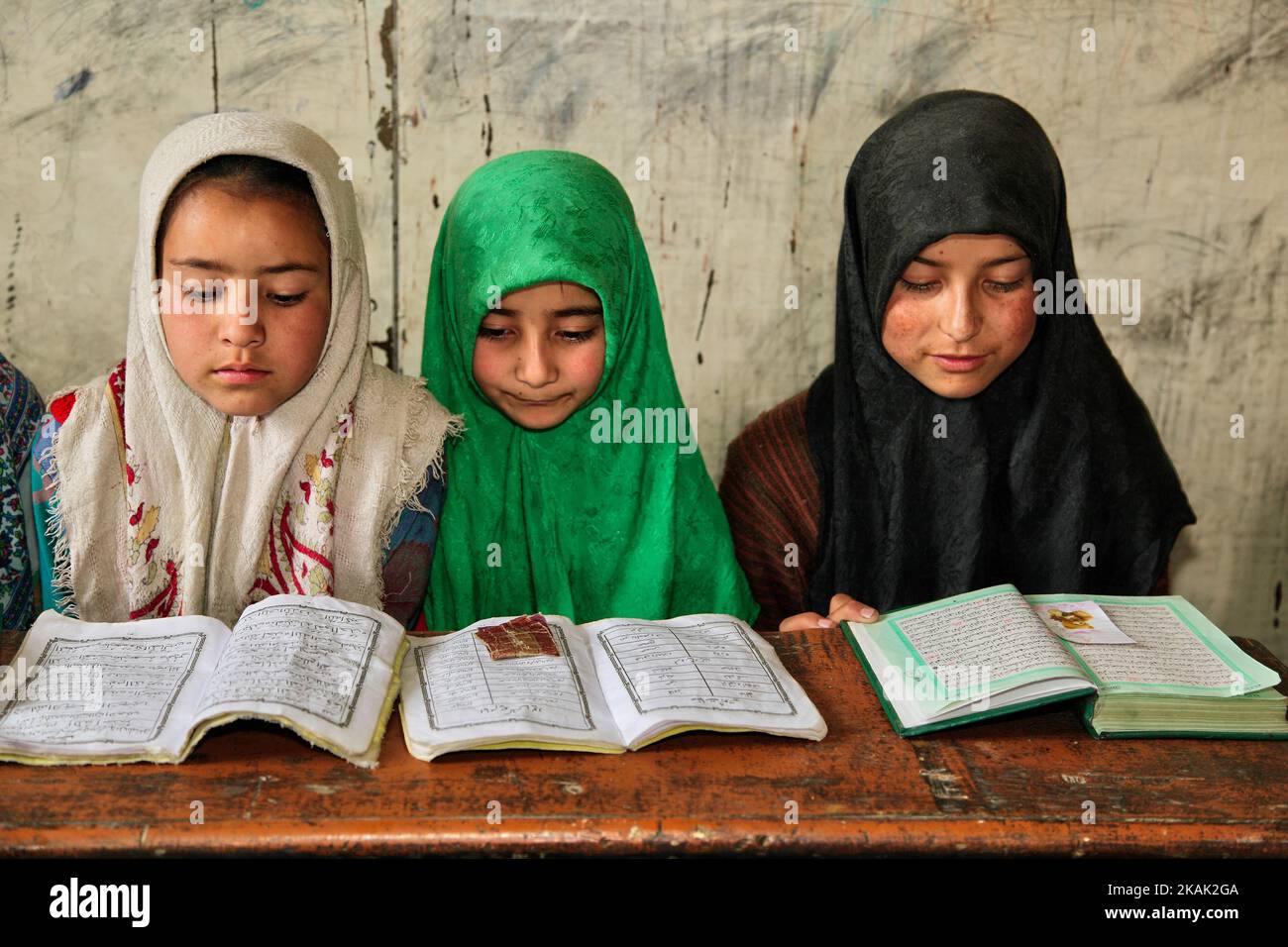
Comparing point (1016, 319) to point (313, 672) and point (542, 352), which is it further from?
point (313, 672)

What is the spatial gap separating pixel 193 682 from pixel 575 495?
89 cm

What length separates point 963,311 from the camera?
6.77 feet

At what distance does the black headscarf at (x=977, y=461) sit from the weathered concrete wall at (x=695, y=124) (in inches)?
25.4

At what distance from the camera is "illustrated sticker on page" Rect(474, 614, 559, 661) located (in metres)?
1.63

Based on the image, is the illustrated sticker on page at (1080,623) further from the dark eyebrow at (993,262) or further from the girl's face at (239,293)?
the girl's face at (239,293)

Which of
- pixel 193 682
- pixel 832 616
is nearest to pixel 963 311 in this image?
pixel 832 616

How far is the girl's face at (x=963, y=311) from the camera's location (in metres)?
2.07

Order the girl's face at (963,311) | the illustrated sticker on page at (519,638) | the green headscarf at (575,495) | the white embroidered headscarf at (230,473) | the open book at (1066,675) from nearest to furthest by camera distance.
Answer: the open book at (1066,675), the illustrated sticker on page at (519,638), the white embroidered headscarf at (230,473), the girl's face at (963,311), the green headscarf at (575,495)

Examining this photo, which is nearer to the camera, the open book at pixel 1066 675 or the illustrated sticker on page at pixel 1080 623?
the open book at pixel 1066 675

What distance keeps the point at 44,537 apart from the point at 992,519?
1.77m

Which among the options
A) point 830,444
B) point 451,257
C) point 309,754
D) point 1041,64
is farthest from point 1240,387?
point 309,754

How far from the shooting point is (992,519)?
91.8 inches

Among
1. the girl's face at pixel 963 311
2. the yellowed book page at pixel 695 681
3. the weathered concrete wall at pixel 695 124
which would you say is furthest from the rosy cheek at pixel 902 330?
A: the weathered concrete wall at pixel 695 124
